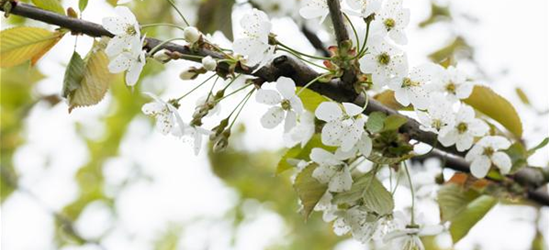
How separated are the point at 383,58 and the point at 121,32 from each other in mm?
345

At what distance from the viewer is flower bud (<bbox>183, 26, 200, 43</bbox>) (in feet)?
2.85

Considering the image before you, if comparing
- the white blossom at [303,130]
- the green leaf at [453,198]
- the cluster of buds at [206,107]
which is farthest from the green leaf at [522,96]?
the cluster of buds at [206,107]

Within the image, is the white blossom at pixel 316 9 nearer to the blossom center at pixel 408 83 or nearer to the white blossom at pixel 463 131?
the blossom center at pixel 408 83

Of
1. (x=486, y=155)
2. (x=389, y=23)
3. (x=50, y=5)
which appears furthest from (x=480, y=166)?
(x=50, y=5)

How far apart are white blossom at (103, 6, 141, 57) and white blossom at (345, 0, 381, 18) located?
28 cm

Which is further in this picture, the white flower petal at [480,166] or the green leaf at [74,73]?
the white flower petal at [480,166]

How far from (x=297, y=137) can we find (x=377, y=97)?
0.16 metres

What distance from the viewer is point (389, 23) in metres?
0.92

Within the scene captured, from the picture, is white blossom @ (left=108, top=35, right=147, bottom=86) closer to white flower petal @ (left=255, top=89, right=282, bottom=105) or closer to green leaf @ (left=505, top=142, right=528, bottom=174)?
white flower petal @ (left=255, top=89, right=282, bottom=105)

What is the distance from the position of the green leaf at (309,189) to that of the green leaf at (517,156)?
0.35 meters

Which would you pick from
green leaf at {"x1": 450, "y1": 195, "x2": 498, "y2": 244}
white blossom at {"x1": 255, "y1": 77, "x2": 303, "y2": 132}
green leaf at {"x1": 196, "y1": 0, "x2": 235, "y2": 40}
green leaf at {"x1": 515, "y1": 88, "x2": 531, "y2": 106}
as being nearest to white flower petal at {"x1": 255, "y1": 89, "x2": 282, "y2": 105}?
white blossom at {"x1": 255, "y1": 77, "x2": 303, "y2": 132}

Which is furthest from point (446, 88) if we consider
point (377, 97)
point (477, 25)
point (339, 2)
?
point (477, 25)

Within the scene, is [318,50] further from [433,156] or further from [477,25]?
[477,25]

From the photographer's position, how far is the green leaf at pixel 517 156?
3.83ft
